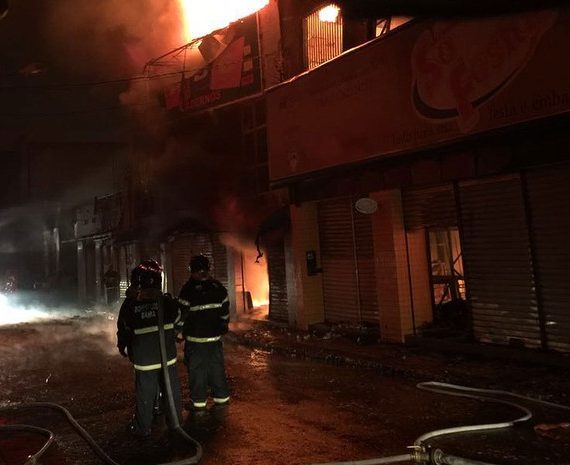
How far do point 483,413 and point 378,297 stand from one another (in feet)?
13.5

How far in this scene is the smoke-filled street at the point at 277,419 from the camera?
4.45 m

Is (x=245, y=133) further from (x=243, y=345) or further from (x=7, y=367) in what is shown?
(x=7, y=367)

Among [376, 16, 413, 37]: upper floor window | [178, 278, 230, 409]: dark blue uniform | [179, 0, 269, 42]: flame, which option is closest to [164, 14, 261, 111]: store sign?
[179, 0, 269, 42]: flame

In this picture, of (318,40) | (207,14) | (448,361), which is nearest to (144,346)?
(448,361)

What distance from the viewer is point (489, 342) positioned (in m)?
7.88

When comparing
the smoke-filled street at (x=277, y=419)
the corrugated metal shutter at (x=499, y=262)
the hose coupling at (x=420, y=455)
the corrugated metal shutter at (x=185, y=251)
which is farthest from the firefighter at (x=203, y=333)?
the corrugated metal shutter at (x=185, y=251)

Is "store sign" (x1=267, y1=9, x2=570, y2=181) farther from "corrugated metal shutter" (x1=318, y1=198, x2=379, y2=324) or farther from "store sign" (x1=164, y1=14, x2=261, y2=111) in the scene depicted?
"store sign" (x1=164, y1=14, x2=261, y2=111)

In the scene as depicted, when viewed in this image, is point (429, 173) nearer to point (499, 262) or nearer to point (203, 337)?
point (499, 262)

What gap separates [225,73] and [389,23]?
5.81 meters

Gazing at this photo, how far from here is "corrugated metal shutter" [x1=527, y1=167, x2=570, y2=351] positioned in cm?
691

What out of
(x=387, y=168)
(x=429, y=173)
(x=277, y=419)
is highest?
(x=387, y=168)

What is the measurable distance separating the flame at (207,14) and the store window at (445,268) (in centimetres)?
918

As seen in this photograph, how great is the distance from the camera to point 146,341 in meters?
5.19

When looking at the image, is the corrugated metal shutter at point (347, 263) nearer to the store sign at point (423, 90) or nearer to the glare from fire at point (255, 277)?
the store sign at point (423, 90)
